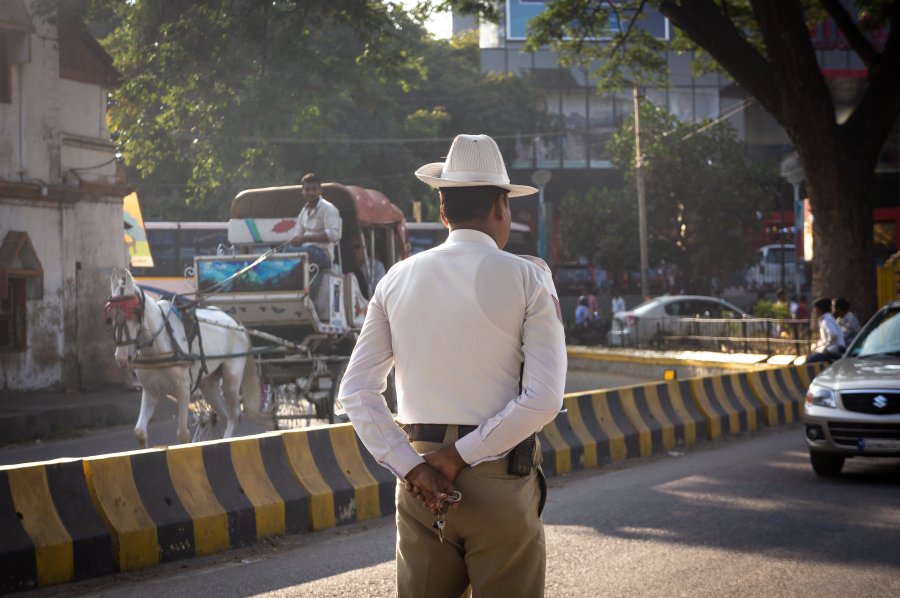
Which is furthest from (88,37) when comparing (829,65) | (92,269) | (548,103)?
(829,65)

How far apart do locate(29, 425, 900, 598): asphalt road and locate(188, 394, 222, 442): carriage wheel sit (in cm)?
437

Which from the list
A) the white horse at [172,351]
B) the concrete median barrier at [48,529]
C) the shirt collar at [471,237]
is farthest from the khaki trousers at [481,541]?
the white horse at [172,351]

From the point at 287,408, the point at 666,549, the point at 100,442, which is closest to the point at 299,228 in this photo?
the point at 287,408

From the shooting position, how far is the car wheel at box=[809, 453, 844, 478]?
36.2ft

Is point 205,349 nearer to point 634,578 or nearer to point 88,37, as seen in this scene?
point 634,578

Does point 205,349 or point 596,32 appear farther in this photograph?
point 596,32

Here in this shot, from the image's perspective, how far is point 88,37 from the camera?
21.9 metres

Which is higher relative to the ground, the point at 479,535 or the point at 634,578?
the point at 479,535

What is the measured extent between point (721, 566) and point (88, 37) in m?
17.7

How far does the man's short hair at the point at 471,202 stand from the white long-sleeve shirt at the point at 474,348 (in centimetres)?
11

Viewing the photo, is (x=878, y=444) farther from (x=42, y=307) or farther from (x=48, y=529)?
(x=42, y=307)

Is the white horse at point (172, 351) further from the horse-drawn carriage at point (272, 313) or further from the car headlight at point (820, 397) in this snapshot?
the car headlight at point (820, 397)

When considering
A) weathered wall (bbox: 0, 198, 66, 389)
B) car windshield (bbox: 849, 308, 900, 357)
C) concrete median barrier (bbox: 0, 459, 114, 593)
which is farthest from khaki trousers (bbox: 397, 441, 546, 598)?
weathered wall (bbox: 0, 198, 66, 389)

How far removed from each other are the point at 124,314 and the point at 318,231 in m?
3.63
